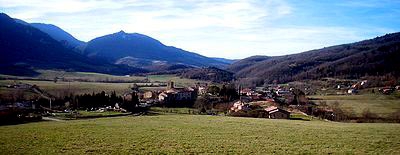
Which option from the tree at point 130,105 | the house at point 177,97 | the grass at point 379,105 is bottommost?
the grass at point 379,105

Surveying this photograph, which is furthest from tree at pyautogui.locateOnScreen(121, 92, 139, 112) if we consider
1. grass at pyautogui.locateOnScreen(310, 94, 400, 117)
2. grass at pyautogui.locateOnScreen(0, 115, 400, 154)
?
grass at pyautogui.locateOnScreen(310, 94, 400, 117)

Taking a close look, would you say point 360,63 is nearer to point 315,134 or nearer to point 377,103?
point 377,103

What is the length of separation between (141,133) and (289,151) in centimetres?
1346

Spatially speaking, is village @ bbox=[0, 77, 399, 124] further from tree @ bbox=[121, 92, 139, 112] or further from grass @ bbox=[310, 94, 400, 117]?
grass @ bbox=[310, 94, 400, 117]

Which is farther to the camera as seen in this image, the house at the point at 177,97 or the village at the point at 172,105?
the house at the point at 177,97

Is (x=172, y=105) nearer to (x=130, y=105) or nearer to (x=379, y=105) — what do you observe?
(x=130, y=105)

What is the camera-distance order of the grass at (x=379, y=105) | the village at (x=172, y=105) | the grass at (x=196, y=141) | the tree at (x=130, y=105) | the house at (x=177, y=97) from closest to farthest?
the grass at (x=196, y=141)
the village at (x=172, y=105)
the grass at (x=379, y=105)
the tree at (x=130, y=105)
the house at (x=177, y=97)

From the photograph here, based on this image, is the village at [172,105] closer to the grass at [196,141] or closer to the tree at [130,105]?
the tree at [130,105]

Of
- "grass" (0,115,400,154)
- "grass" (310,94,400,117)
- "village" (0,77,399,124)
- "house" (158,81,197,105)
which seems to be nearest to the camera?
"grass" (0,115,400,154)

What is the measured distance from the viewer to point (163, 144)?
25.9 meters

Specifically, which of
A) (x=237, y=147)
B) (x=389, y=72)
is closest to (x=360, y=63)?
(x=389, y=72)

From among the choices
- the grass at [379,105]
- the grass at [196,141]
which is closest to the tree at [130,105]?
the grass at [196,141]

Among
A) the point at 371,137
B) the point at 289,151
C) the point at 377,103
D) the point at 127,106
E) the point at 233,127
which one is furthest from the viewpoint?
the point at 377,103

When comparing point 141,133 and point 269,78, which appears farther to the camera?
point 269,78
